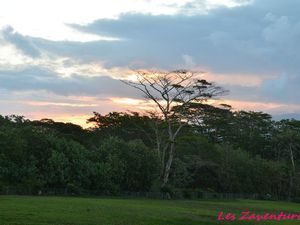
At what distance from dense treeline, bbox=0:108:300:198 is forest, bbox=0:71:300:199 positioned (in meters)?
0.09

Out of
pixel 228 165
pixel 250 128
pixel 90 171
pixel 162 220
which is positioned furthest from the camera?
pixel 250 128

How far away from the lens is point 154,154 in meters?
56.0

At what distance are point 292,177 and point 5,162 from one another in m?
49.1

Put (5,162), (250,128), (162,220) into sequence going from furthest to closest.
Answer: (250,128), (5,162), (162,220)

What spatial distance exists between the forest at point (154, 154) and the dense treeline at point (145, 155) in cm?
9

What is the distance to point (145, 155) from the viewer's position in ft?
181

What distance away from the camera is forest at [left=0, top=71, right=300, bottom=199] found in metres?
47.0

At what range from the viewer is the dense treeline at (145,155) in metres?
46.9

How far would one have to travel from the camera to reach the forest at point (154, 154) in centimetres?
4697

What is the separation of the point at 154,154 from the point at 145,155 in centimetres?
120

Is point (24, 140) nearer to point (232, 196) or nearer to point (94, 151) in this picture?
point (94, 151)

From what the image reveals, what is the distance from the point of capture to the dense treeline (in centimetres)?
4694

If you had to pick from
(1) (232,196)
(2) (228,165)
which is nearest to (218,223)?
(1) (232,196)

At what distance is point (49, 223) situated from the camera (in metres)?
19.0
